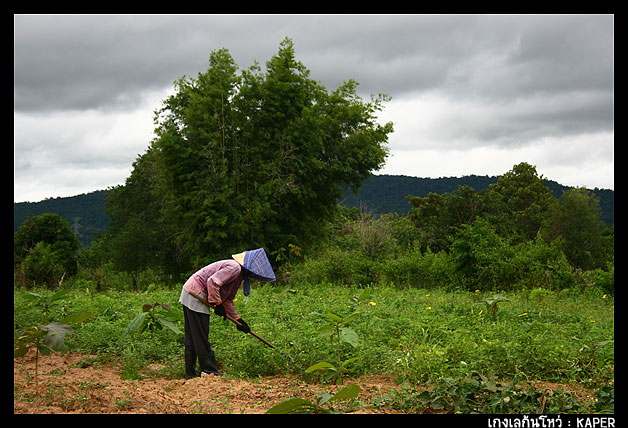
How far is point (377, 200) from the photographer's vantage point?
5978 cm

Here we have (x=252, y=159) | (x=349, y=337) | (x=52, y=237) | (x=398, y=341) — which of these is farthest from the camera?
(x=52, y=237)

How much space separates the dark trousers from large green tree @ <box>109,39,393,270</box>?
11.9 m

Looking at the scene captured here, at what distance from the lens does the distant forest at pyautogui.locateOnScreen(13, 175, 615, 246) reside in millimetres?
48031

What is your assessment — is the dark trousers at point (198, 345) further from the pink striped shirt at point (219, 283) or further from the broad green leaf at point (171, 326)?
the pink striped shirt at point (219, 283)

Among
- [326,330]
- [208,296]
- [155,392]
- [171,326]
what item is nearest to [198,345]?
[171,326]

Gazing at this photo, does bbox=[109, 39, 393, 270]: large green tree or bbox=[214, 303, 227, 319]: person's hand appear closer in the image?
bbox=[214, 303, 227, 319]: person's hand

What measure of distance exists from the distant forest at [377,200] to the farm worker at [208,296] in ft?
123

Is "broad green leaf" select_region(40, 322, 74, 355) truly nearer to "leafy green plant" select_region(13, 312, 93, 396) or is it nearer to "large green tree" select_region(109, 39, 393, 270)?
"leafy green plant" select_region(13, 312, 93, 396)

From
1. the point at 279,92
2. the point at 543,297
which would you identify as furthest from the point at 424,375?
the point at 279,92

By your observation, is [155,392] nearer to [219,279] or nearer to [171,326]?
[171,326]

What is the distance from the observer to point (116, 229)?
96.1ft

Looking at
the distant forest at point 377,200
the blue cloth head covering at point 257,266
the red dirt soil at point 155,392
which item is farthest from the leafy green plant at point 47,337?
the distant forest at point 377,200

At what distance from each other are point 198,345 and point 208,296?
52 centimetres

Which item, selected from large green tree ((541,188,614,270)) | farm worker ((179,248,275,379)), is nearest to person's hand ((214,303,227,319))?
farm worker ((179,248,275,379))
